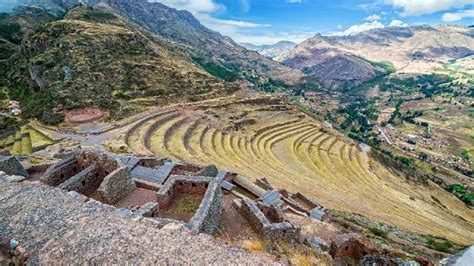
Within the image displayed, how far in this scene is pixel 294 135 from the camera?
213 feet

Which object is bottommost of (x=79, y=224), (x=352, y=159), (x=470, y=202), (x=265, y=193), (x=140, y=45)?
(x=470, y=202)

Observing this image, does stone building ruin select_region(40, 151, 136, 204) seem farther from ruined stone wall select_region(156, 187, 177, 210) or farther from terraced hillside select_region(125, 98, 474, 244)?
terraced hillside select_region(125, 98, 474, 244)

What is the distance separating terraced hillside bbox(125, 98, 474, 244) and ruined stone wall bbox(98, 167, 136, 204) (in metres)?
18.1

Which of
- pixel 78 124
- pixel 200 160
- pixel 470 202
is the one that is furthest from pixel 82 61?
pixel 470 202

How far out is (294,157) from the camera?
51906 millimetres

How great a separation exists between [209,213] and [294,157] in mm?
40015

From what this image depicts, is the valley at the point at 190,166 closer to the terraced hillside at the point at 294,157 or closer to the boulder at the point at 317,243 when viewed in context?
the boulder at the point at 317,243

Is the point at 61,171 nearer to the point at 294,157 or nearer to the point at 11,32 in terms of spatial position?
the point at 294,157

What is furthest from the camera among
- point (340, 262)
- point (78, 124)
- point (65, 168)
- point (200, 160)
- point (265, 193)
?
point (78, 124)

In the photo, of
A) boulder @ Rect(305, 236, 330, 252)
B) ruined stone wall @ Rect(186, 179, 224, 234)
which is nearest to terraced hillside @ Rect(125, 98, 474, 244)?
boulder @ Rect(305, 236, 330, 252)

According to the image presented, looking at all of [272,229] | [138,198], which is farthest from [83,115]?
[272,229]

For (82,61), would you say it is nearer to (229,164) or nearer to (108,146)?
(108,146)

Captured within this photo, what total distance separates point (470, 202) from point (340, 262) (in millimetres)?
75563

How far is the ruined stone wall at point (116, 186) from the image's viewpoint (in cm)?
1541
